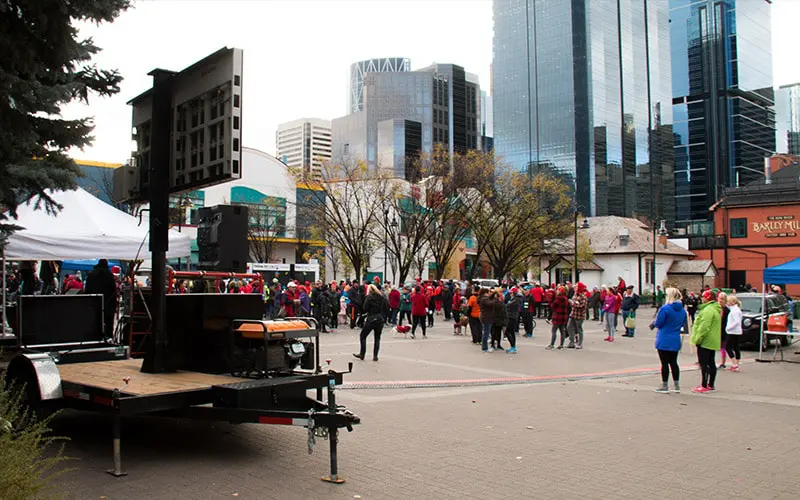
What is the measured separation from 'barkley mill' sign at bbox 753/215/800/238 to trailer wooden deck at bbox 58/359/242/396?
72826 mm

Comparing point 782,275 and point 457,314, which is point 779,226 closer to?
→ point 457,314

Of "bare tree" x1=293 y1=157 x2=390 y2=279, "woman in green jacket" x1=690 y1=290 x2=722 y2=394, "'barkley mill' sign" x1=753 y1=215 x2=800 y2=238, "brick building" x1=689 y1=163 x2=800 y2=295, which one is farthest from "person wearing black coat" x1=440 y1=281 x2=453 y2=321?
"'barkley mill' sign" x1=753 y1=215 x2=800 y2=238

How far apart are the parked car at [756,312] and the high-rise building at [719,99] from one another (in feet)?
457

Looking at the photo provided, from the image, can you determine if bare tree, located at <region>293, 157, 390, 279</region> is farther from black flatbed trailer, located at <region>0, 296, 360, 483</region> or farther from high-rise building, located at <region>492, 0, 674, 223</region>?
high-rise building, located at <region>492, 0, 674, 223</region>

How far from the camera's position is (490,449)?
736 centimetres

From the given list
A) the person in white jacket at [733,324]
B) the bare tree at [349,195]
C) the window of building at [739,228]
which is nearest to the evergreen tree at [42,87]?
the person in white jacket at [733,324]

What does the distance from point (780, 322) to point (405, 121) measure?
12566 cm

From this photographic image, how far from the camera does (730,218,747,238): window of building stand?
228 feet

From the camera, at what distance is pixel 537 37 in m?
126

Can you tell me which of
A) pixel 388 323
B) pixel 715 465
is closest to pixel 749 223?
pixel 388 323

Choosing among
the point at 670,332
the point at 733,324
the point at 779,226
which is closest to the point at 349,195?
the point at 733,324

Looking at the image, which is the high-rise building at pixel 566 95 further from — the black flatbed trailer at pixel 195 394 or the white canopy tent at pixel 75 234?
the black flatbed trailer at pixel 195 394

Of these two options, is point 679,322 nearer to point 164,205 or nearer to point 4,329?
point 164,205

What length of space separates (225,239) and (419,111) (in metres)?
162
